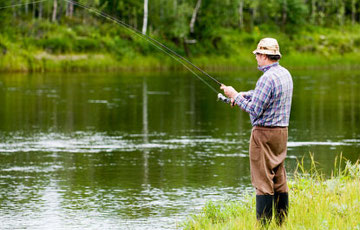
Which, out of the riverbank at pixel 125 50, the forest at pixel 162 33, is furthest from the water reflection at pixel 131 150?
the forest at pixel 162 33

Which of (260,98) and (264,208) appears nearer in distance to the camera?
(260,98)

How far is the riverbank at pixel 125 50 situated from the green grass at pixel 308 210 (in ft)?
126

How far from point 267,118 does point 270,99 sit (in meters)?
0.18

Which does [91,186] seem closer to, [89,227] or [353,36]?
[89,227]

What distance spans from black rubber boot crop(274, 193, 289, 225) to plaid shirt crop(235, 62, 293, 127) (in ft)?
2.32

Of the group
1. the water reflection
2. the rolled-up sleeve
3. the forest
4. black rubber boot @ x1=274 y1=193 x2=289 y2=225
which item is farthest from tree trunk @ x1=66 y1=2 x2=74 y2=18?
the rolled-up sleeve

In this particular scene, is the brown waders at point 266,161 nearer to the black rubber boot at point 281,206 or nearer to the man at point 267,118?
the man at point 267,118

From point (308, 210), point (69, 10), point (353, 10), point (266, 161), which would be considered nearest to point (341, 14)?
point (353, 10)

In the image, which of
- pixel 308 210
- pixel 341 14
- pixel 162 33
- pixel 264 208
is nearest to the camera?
pixel 264 208

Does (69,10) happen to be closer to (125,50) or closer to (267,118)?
(125,50)

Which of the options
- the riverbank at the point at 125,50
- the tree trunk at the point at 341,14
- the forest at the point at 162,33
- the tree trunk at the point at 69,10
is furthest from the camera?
the tree trunk at the point at 341,14

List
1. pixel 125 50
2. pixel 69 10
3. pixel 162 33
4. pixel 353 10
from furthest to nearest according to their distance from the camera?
1. pixel 353 10
2. pixel 69 10
3. pixel 162 33
4. pixel 125 50

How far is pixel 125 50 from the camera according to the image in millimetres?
51938

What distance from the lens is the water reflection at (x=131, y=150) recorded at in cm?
1032
